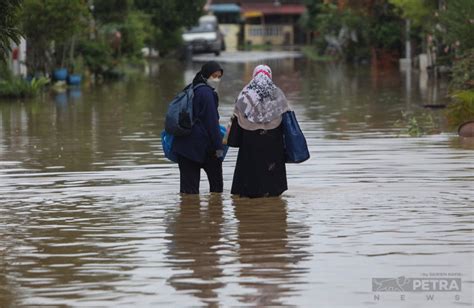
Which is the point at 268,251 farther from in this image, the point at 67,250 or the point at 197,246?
the point at 67,250

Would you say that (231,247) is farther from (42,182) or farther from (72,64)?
(72,64)

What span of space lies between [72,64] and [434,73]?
12.2 meters

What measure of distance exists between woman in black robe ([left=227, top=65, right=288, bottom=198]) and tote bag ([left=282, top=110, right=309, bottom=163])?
0.17 ft

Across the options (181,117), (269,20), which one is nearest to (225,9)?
(269,20)

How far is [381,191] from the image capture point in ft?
46.5

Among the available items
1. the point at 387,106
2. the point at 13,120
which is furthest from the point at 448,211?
the point at 387,106

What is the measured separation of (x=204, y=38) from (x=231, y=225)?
202ft

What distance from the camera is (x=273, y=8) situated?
350 feet

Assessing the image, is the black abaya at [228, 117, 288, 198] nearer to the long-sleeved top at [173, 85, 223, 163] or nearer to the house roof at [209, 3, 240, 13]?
the long-sleeved top at [173, 85, 223, 163]

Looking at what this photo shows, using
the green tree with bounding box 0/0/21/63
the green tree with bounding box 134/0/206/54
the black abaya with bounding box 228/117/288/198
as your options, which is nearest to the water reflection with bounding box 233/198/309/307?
the black abaya with bounding box 228/117/288/198

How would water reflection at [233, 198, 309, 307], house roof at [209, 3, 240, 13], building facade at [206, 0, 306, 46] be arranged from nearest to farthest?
water reflection at [233, 198, 309, 307]
house roof at [209, 3, 240, 13]
building facade at [206, 0, 306, 46]

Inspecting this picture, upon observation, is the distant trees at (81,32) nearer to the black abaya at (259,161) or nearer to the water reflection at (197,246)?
the black abaya at (259,161)

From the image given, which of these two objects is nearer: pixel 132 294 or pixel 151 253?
pixel 132 294

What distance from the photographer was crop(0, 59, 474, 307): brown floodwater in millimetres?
9172
